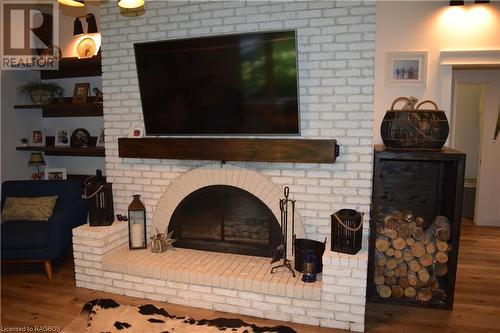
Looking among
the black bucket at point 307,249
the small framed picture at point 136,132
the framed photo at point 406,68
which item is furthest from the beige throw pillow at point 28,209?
the framed photo at point 406,68

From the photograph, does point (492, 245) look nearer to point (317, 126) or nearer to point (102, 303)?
point (317, 126)

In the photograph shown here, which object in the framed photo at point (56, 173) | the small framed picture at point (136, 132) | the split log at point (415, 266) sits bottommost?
the split log at point (415, 266)

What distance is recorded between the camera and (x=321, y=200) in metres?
2.96

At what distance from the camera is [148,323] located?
2.66m

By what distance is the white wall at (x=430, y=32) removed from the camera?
3.68 m

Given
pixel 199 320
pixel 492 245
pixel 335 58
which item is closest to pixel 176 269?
pixel 199 320

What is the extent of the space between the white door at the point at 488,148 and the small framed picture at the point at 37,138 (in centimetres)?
522

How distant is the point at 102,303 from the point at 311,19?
2.71 m

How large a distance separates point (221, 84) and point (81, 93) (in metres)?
2.16

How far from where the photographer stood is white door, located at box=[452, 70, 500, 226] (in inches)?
194

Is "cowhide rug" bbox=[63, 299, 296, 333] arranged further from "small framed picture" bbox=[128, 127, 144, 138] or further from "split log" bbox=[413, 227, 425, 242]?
"small framed picture" bbox=[128, 127, 144, 138]

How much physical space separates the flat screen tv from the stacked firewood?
3.74 ft

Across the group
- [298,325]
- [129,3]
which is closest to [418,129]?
[298,325]

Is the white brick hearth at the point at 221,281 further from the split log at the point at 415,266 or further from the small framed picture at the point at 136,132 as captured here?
the small framed picture at the point at 136,132
